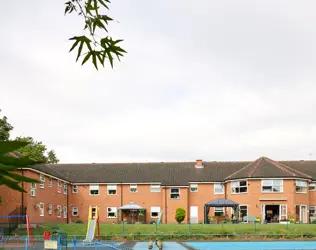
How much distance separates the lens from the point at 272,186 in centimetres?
5469

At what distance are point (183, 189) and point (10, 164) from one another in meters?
58.0

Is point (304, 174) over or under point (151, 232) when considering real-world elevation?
over

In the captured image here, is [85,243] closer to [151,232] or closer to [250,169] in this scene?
[151,232]

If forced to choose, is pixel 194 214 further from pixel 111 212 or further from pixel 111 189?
pixel 111 189

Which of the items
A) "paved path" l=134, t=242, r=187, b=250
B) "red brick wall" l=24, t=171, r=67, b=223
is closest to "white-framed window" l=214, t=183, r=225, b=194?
"red brick wall" l=24, t=171, r=67, b=223

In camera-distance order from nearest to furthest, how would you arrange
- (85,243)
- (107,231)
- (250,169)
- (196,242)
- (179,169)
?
(85,243), (196,242), (107,231), (250,169), (179,169)

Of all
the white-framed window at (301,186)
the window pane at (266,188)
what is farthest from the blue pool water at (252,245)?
the white-framed window at (301,186)

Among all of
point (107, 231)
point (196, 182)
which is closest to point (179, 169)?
point (196, 182)

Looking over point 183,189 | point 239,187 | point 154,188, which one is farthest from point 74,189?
point 239,187

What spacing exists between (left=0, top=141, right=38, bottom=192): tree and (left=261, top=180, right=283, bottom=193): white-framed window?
179 ft

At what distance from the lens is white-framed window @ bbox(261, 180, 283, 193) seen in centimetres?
5447

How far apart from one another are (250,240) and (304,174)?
20.6m

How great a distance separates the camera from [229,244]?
36156mm

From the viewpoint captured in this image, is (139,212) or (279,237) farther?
(139,212)
